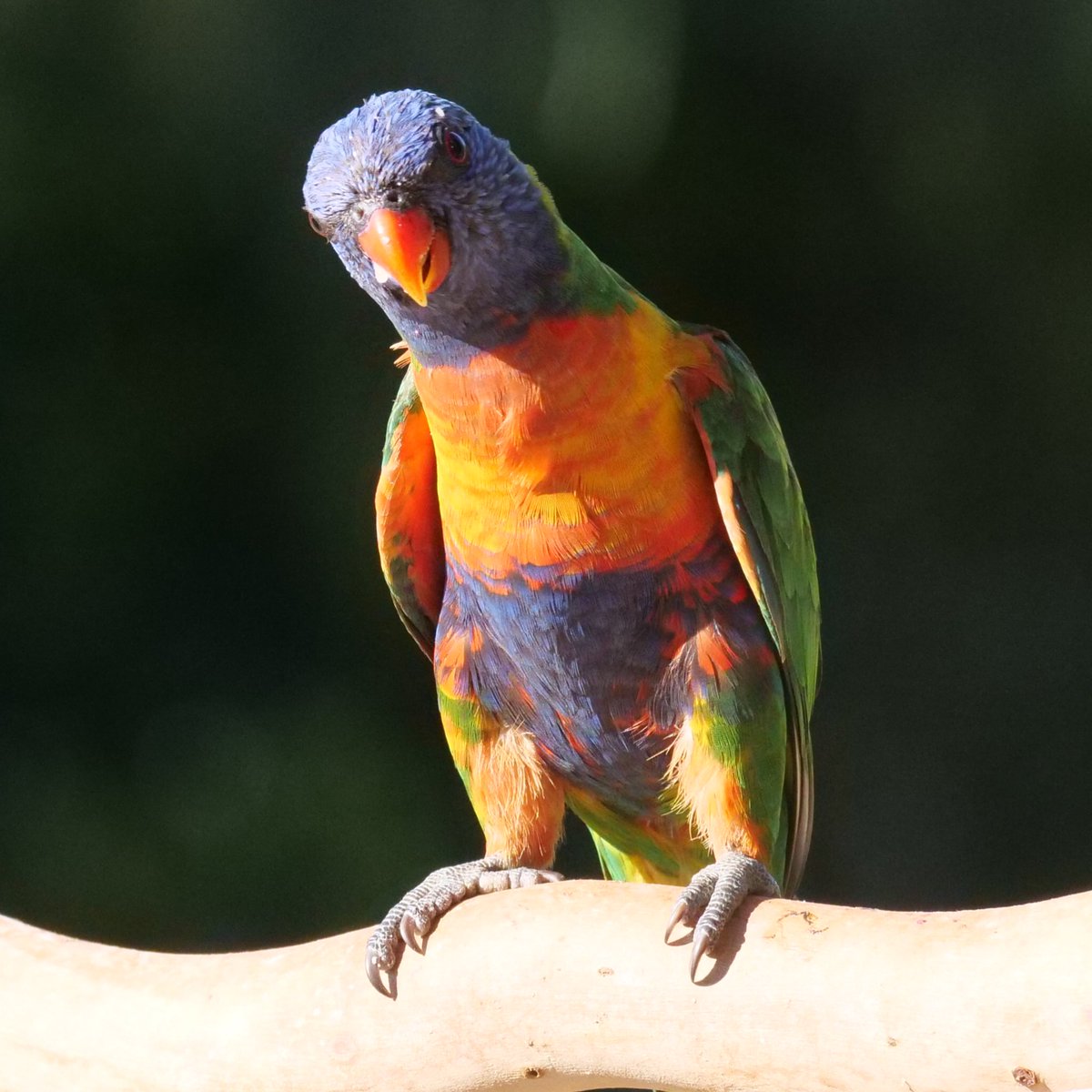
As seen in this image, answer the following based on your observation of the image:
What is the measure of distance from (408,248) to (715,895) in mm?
888

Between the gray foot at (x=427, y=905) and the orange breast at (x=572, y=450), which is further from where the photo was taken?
the orange breast at (x=572, y=450)

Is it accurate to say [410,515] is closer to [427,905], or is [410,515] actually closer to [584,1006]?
[427,905]

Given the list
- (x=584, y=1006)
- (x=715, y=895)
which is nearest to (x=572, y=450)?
(x=715, y=895)

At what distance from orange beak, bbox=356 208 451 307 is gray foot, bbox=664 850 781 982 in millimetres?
813

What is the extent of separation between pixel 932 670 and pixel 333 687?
1.66 meters

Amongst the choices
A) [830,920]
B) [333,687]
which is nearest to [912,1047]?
[830,920]

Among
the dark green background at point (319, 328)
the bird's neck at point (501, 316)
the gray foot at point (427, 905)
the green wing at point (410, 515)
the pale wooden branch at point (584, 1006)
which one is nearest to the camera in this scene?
the pale wooden branch at point (584, 1006)

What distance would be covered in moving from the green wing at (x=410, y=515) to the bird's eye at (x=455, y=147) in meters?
0.43

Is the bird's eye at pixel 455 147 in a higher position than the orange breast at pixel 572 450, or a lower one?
higher

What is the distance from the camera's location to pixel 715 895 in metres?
1.63

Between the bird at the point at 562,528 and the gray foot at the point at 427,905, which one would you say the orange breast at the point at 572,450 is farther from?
the gray foot at the point at 427,905

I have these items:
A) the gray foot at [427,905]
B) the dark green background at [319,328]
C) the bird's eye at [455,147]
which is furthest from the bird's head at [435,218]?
the dark green background at [319,328]

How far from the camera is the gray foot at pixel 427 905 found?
167 cm

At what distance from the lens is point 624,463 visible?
1.89 meters
